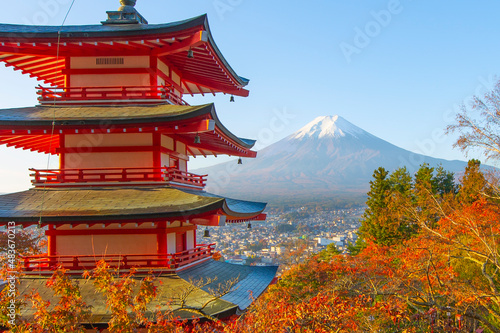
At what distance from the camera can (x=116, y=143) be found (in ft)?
35.0

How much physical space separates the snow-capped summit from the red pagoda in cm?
13189

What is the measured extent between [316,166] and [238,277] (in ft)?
353

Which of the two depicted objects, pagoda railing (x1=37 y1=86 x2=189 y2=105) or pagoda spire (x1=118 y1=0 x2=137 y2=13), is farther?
pagoda spire (x1=118 y1=0 x2=137 y2=13)

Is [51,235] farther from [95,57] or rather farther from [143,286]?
[95,57]

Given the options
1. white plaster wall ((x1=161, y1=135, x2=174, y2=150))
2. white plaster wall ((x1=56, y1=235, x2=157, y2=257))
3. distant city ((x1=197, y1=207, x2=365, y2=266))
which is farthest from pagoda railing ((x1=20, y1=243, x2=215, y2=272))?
distant city ((x1=197, y1=207, x2=365, y2=266))

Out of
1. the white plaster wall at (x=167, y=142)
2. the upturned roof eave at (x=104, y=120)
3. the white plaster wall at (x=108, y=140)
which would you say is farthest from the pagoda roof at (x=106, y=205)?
the upturned roof eave at (x=104, y=120)

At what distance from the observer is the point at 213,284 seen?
10266mm

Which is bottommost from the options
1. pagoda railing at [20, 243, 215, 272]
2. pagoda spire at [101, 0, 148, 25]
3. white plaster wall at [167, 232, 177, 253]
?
pagoda railing at [20, 243, 215, 272]

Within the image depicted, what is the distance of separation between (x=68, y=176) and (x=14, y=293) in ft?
11.0

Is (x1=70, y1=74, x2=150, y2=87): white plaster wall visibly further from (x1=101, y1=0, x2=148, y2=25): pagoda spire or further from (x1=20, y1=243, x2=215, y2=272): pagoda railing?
(x1=20, y1=243, x2=215, y2=272): pagoda railing

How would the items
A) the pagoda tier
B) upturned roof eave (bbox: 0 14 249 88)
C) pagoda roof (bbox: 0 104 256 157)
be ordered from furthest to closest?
upturned roof eave (bbox: 0 14 249 88) → pagoda roof (bbox: 0 104 256 157) → the pagoda tier

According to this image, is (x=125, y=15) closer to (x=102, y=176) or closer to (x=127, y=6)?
(x=127, y=6)

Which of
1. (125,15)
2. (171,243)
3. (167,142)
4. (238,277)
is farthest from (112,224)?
(125,15)

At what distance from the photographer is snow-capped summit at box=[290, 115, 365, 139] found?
468ft
